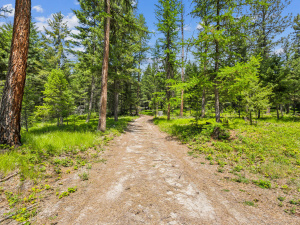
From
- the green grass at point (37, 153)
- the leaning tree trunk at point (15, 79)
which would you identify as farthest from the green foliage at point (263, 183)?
the leaning tree trunk at point (15, 79)

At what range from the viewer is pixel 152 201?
2852 mm

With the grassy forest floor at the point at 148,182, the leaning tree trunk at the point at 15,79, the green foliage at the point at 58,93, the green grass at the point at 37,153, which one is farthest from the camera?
the green foliage at the point at 58,93

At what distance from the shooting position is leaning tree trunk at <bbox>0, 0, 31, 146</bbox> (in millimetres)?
4598

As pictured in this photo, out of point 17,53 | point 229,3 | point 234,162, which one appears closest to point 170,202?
point 234,162

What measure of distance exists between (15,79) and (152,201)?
6.34 m

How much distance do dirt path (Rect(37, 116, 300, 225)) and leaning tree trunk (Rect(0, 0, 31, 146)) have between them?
10.4 feet

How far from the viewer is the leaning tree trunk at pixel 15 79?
4598 mm

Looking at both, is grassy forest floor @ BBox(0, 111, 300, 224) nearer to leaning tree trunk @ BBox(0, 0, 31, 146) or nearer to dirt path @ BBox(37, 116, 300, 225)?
dirt path @ BBox(37, 116, 300, 225)

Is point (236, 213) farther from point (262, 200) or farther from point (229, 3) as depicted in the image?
point (229, 3)

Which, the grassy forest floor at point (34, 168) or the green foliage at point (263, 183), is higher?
the grassy forest floor at point (34, 168)

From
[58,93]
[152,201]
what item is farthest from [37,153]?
[58,93]

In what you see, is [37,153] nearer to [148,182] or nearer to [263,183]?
[148,182]

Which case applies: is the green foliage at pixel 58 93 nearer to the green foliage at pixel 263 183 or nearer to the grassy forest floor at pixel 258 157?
the grassy forest floor at pixel 258 157

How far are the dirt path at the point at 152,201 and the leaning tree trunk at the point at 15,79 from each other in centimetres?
319
